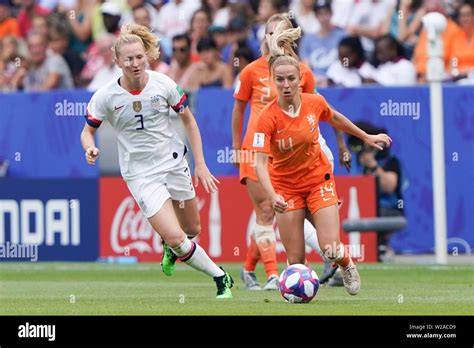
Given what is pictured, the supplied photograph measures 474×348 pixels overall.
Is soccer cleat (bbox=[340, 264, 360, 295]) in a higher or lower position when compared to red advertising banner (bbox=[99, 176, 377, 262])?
lower

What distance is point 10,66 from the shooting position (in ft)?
72.3

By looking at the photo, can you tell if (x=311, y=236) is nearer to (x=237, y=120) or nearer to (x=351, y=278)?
(x=237, y=120)

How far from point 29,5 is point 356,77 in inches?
261

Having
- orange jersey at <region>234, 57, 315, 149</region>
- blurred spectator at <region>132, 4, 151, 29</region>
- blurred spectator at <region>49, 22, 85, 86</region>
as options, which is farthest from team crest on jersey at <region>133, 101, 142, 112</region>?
blurred spectator at <region>49, 22, 85, 86</region>

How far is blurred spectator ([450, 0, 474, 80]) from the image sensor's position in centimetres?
1894

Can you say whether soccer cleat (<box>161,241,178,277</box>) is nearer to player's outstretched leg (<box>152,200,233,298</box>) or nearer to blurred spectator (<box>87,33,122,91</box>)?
player's outstretched leg (<box>152,200,233,298</box>)

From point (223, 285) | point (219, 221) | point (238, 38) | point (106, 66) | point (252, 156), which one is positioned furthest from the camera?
point (106, 66)

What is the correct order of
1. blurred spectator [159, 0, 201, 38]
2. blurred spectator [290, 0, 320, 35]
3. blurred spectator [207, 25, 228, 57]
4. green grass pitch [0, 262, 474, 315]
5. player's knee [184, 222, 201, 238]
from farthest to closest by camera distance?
blurred spectator [159, 0, 201, 38], blurred spectator [207, 25, 228, 57], blurred spectator [290, 0, 320, 35], player's knee [184, 222, 201, 238], green grass pitch [0, 262, 474, 315]

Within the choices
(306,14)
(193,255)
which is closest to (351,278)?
(193,255)

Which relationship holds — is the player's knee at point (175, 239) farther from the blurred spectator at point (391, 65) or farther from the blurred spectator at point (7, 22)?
the blurred spectator at point (7, 22)

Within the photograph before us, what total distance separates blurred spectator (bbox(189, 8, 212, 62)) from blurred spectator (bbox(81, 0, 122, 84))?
4.19ft

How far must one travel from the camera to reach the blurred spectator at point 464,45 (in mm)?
18938

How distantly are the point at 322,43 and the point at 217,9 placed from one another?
2246 millimetres

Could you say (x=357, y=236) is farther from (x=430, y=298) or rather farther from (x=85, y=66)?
(x=85, y=66)
